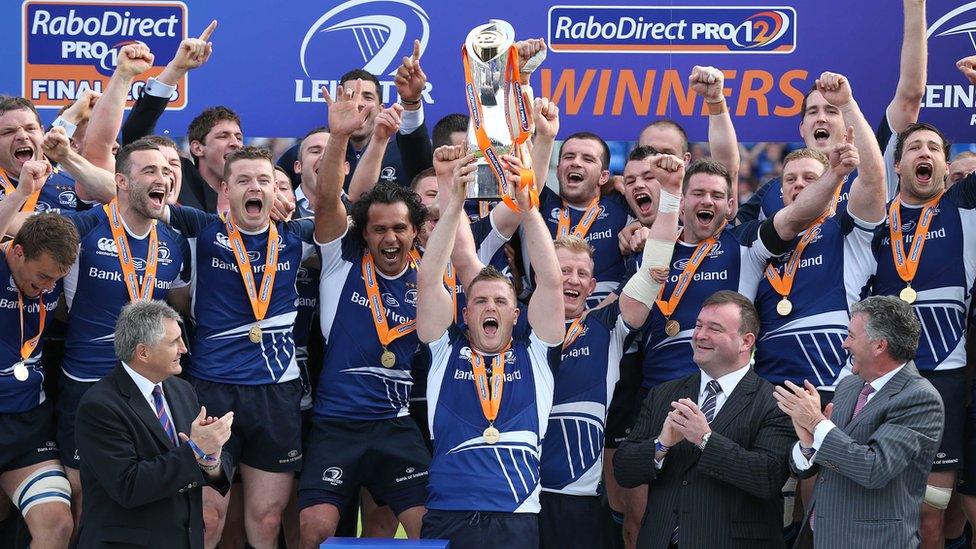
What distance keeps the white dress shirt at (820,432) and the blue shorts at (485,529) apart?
1.33 meters

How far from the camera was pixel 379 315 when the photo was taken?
7.05 m

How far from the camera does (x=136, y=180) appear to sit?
688 centimetres

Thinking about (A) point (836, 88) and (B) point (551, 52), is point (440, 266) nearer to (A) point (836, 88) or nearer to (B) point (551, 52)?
(A) point (836, 88)

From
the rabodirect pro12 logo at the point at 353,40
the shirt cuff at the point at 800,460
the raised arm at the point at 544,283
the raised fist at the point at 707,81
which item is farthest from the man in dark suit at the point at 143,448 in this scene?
the rabodirect pro12 logo at the point at 353,40

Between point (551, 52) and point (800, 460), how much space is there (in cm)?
406

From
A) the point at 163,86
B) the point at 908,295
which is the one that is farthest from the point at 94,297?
the point at 908,295

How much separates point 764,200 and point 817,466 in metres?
2.24

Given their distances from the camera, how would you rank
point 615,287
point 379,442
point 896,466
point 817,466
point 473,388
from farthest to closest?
point 615,287 → point 379,442 → point 473,388 → point 817,466 → point 896,466

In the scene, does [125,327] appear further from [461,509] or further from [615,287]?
[615,287]

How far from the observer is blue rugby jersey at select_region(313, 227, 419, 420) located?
23.0 ft

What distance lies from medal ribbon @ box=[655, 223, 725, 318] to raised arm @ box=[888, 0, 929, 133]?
59.2 inches

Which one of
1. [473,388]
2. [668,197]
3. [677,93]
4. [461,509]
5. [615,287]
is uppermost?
[677,93]

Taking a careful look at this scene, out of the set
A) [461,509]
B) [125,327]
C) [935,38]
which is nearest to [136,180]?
[125,327]

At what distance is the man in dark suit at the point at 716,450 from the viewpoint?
596 cm
